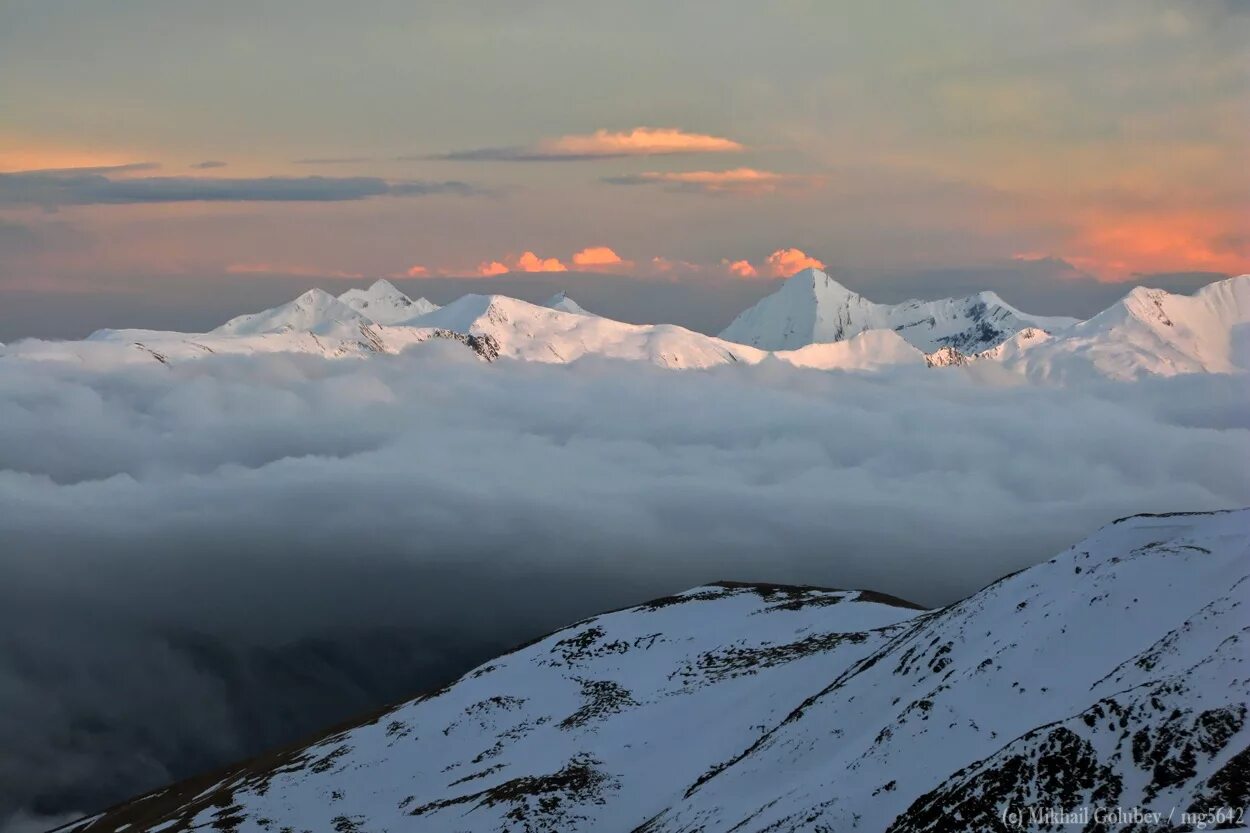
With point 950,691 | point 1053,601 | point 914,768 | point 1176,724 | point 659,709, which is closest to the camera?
point 1176,724

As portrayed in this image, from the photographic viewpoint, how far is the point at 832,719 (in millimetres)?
98938

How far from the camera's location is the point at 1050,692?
82000 mm

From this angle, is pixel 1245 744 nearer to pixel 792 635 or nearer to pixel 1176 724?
pixel 1176 724

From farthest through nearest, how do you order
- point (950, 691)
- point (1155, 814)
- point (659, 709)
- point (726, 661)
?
point (726, 661)
point (659, 709)
point (950, 691)
point (1155, 814)

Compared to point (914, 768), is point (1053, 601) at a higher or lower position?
higher

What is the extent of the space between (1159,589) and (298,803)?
84.7 meters

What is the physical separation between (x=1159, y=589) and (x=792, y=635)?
60.6m

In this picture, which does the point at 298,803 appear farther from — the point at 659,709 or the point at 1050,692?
the point at 1050,692

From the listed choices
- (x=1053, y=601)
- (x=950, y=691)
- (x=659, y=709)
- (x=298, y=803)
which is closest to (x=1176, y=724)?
(x=950, y=691)

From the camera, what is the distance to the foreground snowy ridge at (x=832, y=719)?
6950cm

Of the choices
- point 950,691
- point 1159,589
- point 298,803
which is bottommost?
point 298,803

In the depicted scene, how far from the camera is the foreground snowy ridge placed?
69.5 meters

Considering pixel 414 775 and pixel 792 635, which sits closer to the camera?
pixel 414 775

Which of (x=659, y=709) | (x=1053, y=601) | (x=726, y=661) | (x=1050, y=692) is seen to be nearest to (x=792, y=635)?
(x=726, y=661)
